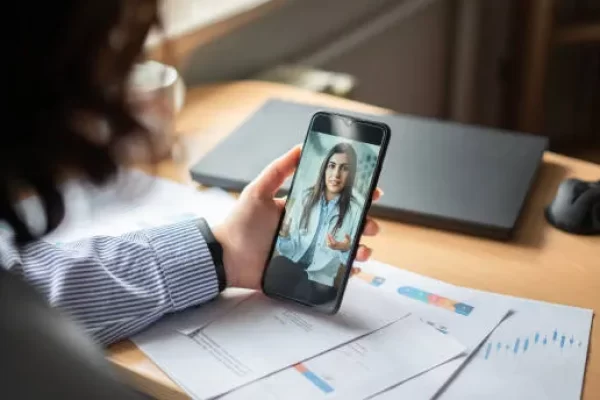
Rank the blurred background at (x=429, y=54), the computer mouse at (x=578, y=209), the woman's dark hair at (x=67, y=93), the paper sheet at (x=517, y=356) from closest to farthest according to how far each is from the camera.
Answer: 1. the woman's dark hair at (x=67, y=93)
2. the paper sheet at (x=517, y=356)
3. the computer mouse at (x=578, y=209)
4. the blurred background at (x=429, y=54)

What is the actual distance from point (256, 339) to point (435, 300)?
18 cm

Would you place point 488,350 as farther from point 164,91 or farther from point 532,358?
point 164,91

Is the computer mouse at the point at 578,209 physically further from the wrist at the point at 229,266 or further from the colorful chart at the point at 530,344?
the wrist at the point at 229,266

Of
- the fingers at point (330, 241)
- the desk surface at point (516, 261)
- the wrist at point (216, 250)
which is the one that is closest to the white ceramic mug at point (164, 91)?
the desk surface at point (516, 261)

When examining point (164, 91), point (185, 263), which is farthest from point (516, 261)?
point (164, 91)

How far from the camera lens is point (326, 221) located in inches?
31.5

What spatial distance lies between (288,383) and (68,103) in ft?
1.04

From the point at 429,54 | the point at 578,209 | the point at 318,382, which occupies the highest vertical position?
the point at 429,54

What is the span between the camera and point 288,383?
70cm

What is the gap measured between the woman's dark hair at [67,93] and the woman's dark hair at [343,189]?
29cm

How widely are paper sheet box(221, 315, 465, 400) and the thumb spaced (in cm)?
18

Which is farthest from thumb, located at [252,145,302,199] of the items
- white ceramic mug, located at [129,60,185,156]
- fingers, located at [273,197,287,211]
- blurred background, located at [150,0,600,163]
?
blurred background, located at [150,0,600,163]

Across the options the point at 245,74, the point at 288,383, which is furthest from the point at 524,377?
the point at 245,74

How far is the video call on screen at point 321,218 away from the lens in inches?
31.0
